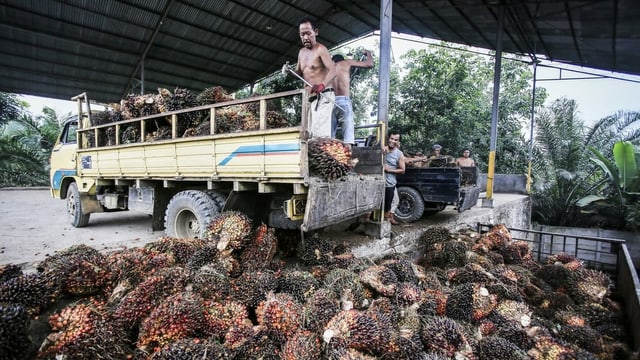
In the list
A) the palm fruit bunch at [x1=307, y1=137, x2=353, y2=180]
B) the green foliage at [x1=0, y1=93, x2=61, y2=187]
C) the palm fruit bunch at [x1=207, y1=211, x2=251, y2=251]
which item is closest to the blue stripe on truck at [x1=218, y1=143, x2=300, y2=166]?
the palm fruit bunch at [x1=307, y1=137, x2=353, y2=180]

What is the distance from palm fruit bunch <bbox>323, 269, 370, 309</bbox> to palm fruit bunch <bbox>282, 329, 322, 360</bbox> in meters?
0.44

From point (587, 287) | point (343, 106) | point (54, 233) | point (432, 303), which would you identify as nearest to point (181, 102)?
point (343, 106)

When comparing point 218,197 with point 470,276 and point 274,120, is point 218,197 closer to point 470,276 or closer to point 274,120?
point 274,120

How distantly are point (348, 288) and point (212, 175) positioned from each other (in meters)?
2.19

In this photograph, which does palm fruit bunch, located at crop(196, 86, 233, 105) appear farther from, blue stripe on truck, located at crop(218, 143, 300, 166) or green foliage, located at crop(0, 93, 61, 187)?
green foliage, located at crop(0, 93, 61, 187)

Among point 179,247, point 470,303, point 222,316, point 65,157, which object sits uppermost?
point 65,157

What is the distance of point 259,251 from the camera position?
3.31 metres

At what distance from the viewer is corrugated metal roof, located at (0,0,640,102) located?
8.88 m

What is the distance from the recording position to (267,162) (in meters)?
3.32

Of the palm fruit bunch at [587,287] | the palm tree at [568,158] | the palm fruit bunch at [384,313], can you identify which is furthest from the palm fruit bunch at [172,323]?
the palm tree at [568,158]

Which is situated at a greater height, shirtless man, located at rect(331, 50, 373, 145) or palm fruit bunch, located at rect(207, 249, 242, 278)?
shirtless man, located at rect(331, 50, 373, 145)

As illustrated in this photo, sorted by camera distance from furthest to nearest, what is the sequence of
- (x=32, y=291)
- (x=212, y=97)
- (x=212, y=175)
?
(x=212, y=97) < (x=212, y=175) < (x=32, y=291)

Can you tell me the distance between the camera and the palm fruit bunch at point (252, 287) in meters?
2.57

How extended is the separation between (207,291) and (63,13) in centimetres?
1070
